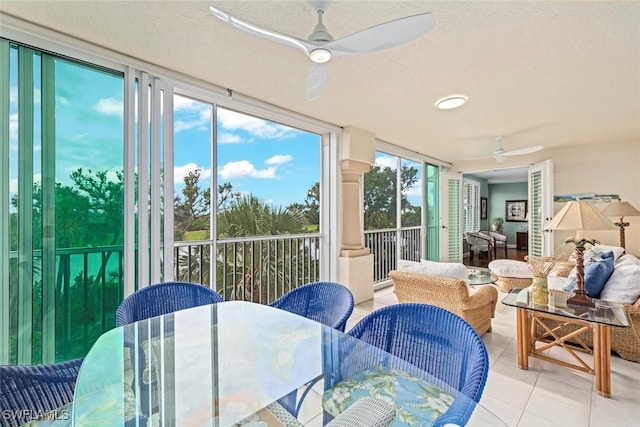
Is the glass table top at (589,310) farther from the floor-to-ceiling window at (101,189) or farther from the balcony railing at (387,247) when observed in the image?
the floor-to-ceiling window at (101,189)

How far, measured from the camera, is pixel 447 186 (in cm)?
599

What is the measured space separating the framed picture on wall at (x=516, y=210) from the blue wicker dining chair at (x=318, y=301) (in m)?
9.11

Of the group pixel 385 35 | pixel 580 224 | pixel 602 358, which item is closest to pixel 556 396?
pixel 602 358

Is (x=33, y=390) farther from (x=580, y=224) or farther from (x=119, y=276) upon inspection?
(x=580, y=224)

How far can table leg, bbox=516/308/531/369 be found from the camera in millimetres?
2221

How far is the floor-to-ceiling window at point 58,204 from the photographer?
1.68 m

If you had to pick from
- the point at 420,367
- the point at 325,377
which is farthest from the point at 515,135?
the point at 325,377

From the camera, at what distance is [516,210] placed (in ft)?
29.2

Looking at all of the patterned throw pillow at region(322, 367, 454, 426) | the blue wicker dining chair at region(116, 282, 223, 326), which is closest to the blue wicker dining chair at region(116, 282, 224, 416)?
the blue wicker dining chair at region(116, 282, 223, 326)

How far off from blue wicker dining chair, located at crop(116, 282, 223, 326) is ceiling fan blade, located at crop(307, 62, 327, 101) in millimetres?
1476

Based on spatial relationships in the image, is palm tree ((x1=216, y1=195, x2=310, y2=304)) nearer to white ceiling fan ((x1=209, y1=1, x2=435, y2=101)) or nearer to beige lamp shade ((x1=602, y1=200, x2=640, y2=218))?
white ceiling fan ((x1=209, y1=1, x2=435, y2=101))

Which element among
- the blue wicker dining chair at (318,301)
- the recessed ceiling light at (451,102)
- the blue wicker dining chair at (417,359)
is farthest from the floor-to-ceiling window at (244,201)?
the blue wicker dining chair at (417,359)

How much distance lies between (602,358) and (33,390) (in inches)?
119

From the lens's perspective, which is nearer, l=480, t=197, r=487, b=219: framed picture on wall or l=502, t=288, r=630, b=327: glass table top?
l=502, t=288, r=630, b=327: glass table top
